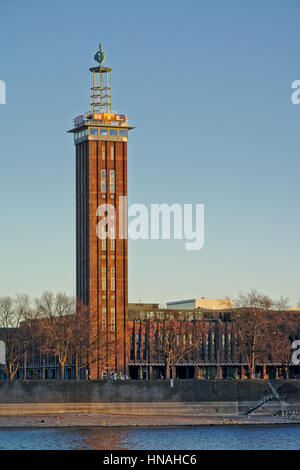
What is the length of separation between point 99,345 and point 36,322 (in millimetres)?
11310

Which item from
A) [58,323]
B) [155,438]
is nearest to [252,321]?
[58,323]

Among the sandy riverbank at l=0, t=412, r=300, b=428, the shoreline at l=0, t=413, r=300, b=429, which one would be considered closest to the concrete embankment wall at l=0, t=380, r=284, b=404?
the sandy riverbank at l=0, t=412, r=300, b=428

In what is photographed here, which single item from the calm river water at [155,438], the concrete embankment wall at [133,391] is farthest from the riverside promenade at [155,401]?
the calm river water at [155,438]

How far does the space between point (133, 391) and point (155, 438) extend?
→ 34.8 metres

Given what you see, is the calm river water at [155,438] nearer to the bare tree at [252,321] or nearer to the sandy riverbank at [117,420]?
the sandy riverbank at [117,420]

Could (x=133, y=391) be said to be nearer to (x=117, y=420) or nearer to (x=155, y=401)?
(x=155, y=401)

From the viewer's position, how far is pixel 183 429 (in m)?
149

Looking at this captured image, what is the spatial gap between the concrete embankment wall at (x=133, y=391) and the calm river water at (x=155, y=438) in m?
17.7

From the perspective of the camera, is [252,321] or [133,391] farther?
[252,321]

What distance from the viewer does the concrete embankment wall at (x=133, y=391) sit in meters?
164

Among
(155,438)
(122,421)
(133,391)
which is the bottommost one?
(155,438)

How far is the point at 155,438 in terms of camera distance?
13375 centimetres
